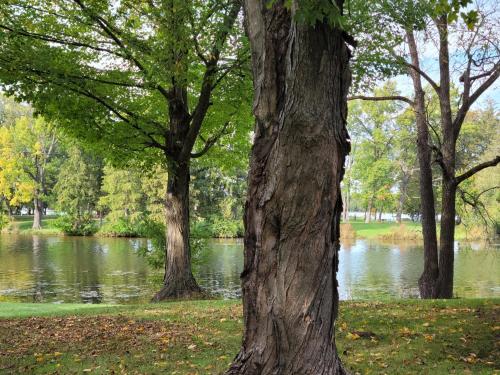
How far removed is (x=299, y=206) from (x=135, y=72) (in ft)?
31.6

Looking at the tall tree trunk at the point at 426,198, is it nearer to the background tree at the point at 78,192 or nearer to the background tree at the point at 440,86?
the background tree at the point at 440,86

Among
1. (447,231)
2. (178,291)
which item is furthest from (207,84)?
(447,231)

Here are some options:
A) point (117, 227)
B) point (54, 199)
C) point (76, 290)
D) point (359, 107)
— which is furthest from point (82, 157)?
point (76, 290)

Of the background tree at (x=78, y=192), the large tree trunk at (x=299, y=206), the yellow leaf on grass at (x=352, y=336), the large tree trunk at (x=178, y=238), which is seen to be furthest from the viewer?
the background tree at (x=78, y=192)

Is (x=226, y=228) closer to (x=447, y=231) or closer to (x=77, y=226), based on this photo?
(x=77, y=226)

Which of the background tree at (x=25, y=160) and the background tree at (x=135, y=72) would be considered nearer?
the background tree at (x=135, y=72)

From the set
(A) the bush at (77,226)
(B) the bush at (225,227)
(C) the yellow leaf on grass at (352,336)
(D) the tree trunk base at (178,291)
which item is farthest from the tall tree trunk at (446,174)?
(A) the bush at (77,226)

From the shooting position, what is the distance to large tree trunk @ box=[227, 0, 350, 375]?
3910 mm

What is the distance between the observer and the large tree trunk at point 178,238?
43.5 feet

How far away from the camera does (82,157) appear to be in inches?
1989

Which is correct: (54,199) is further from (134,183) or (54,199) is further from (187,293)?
(187,293)

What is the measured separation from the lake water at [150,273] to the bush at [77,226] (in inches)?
446

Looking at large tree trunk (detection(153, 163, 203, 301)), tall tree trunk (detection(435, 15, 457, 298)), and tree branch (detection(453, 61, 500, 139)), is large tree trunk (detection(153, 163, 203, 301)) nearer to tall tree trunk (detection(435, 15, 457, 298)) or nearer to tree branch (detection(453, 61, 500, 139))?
tall tree trunk (detection(435, 15, 457, 298))

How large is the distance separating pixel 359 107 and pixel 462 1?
177 feet
